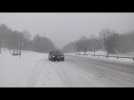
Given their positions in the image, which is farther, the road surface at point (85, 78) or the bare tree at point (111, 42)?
the bare tree at point (111, 42)

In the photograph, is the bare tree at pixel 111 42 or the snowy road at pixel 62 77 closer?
the snowy road at pixel 62 77

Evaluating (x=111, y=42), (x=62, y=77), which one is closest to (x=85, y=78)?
(x=62, y=77)

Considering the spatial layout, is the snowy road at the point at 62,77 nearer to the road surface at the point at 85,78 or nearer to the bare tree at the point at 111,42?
the road surface at the point at 85,78

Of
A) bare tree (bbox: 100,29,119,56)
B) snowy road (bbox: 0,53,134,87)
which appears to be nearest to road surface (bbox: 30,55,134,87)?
snowy road (bbox: 0,53,134,87)

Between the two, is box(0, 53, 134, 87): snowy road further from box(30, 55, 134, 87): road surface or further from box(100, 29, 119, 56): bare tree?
box(100, 29, 119, 56): bare tree

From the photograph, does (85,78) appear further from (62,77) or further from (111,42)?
(111,42)

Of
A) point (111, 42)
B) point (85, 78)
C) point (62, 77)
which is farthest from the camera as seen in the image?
point (111, 42)

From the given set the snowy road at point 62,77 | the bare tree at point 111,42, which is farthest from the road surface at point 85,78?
the bare tree at point 111,42
